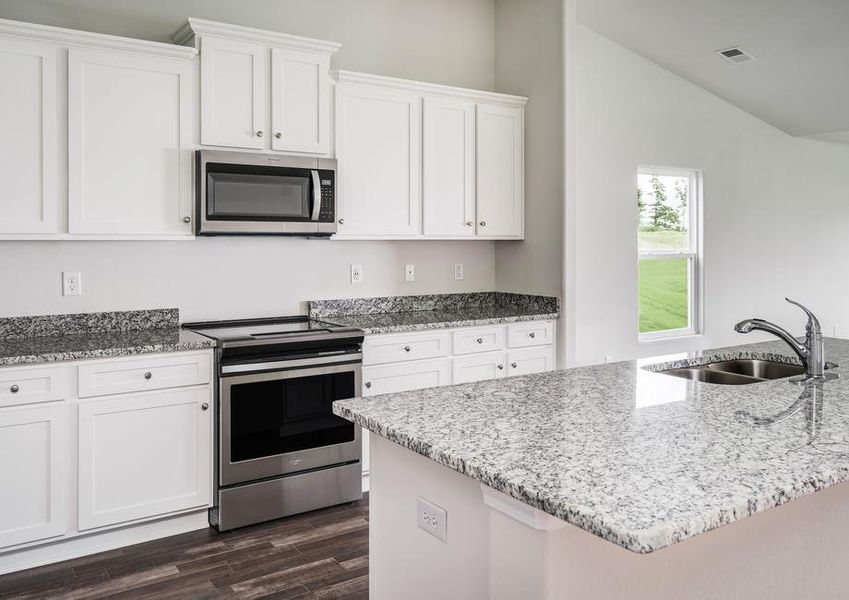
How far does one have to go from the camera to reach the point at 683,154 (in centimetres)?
587

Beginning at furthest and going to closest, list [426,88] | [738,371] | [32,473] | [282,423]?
[426,88]
[282,423]
[32,473]
[738,371]

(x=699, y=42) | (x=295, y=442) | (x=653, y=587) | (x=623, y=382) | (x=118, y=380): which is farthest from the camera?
(x=699, y=42)

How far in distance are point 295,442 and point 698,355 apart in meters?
1.88

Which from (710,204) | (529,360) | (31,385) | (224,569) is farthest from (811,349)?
(710,204)

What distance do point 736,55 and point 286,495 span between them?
459 centimetres

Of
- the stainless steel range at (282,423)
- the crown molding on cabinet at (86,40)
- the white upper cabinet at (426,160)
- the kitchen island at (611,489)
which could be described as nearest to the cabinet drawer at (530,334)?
the white upper cabinet at (426,160)

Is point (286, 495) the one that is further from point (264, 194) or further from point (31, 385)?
point (264, 194)

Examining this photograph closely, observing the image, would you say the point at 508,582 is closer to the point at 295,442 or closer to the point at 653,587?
the point at 653,587

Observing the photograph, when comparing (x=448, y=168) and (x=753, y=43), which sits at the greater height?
(x=753, y=43)

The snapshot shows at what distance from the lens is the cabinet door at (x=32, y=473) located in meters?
2.76

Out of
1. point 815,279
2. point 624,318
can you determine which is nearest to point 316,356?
point 624,318

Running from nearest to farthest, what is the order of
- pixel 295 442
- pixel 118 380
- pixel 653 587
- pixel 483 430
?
1. pixel 653 587
2. pixel 483 430
3. pixel 118 380
4. pixel 295 442

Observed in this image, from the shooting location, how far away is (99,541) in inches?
119

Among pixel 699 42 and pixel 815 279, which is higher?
pixel 699 42
